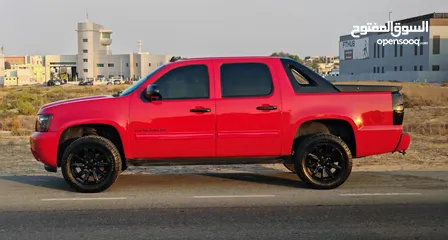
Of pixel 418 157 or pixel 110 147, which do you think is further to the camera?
pixel 418 157

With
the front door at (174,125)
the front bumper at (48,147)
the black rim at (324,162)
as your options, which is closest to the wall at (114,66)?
the front bumper at (48,147)

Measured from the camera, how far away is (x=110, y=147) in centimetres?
828

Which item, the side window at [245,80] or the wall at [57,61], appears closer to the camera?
the side window at [245,80]

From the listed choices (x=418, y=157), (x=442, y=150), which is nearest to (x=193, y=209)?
(x=418, y=157)

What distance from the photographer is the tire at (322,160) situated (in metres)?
8.44

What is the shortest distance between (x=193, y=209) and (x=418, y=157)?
733 cm

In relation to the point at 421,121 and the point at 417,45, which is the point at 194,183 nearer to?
the point at 421,121

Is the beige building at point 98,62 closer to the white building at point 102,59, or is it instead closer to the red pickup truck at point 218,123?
the white building at point 102,59

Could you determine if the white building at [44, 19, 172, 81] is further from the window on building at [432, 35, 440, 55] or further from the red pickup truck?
the red pickup truck

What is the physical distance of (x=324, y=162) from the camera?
28.3 ft

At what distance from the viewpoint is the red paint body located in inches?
327

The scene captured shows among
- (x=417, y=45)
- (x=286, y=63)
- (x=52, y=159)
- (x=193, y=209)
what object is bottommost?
(x=193, y=209)

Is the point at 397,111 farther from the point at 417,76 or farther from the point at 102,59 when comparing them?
the point at 102,59

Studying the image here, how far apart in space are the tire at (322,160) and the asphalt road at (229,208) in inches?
6.9
